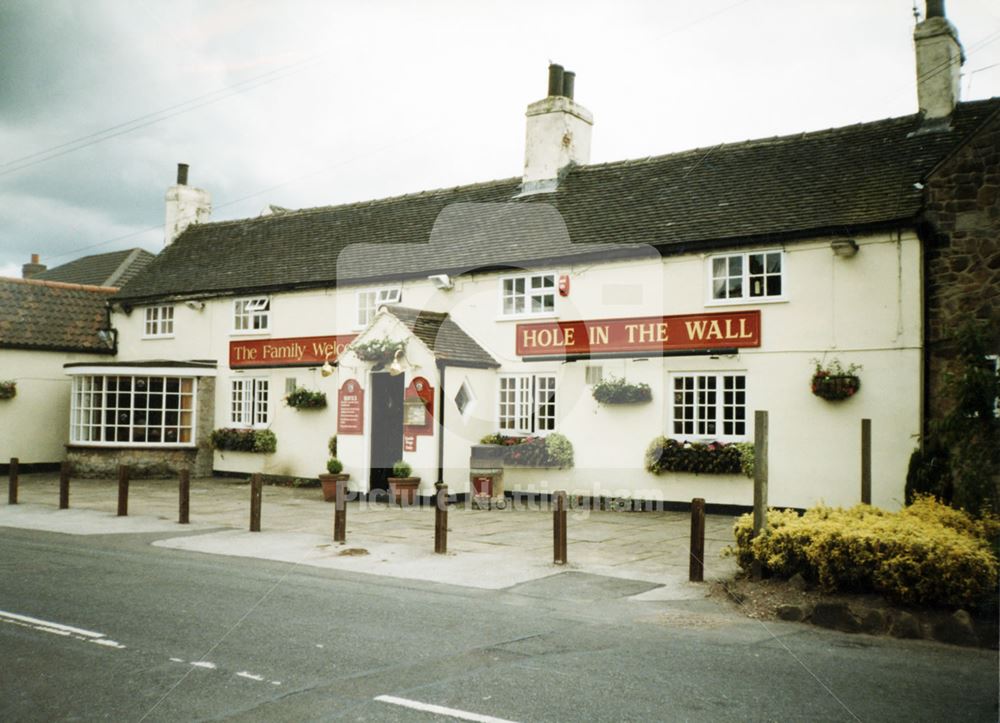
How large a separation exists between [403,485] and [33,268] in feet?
154

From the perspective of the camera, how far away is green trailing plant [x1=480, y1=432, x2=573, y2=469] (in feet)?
58.1

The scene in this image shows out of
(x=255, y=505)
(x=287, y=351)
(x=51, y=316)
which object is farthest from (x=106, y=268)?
(x=255, y=505)

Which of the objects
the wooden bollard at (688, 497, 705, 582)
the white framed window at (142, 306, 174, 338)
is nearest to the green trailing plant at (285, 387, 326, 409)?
the white framed window at (142, 306, 174, 338)

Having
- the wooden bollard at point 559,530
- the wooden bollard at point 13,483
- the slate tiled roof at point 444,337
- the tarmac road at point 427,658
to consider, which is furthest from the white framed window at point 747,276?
the wooden bollard at point 13,483

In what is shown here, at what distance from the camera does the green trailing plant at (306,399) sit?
21375mm

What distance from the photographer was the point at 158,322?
25891 millimetres

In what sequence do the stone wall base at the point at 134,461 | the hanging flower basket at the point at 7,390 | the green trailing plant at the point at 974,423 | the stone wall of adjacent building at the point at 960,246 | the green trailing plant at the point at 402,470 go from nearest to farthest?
the green trailing plant at the point at 974,423
the stone wall of adjacent building at the point at 960,246
the green trailing plant at the point at 402,470
the stone wall base at the point at 134,461
the hanging flower basket at the point at 7,390

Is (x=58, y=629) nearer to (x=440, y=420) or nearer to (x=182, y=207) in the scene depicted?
(x=440, y=420)

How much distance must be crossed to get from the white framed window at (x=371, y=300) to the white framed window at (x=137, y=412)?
5733 mm

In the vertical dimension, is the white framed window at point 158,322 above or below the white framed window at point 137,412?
above

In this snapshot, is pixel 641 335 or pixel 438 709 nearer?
pixel 438 709

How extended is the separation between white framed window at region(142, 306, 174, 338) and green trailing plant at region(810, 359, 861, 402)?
1851 centimetres

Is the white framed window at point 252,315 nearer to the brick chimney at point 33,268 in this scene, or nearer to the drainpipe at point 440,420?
the drainpipe at point 440,420

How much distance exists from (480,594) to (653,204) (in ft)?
37.6
